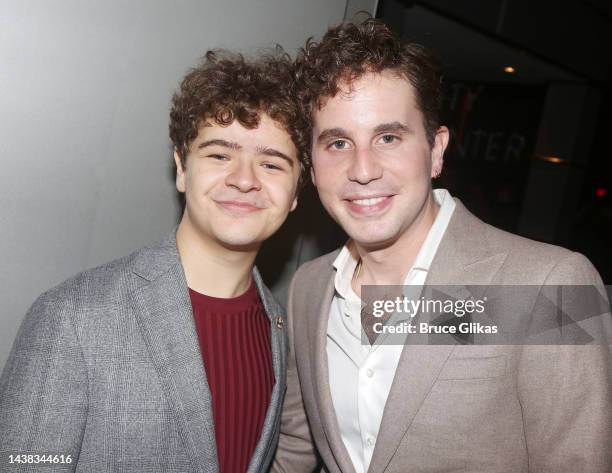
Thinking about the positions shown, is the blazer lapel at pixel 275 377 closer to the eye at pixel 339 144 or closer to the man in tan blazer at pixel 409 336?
the man in tan blazer at pixel 409 336

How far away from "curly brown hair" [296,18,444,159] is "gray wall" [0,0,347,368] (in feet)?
1.67

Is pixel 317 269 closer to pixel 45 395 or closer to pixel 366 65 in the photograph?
pixel 366 65

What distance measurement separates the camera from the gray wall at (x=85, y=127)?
179 centimetres

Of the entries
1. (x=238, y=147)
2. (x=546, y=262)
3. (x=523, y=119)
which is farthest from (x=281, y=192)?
(x=523, y=119)

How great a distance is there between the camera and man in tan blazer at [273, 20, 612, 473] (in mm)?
1529

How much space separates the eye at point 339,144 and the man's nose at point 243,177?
0.32 metres

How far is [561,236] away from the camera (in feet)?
19.3

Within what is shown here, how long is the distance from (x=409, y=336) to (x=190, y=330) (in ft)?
2.44

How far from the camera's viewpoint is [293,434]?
2.25 metres

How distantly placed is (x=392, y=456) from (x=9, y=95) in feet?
5.78

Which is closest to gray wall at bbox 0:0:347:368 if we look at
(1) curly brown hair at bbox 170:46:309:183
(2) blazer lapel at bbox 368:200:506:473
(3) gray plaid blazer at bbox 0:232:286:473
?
(1) curly brown hair at bbox 170:46:309:183

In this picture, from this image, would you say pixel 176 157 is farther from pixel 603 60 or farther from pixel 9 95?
pixel 603 60

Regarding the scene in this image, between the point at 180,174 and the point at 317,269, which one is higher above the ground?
the point at 180,174

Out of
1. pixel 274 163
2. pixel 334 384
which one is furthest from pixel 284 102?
pixel 334 384
